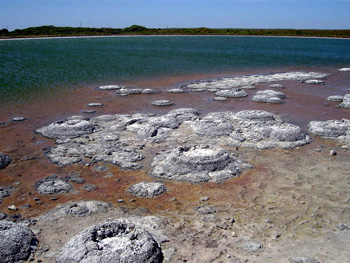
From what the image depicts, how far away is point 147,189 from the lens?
20.7 ft

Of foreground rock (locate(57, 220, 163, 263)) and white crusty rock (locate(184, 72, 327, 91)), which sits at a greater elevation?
white crusty rock (locate(184, 72, 327, 91))

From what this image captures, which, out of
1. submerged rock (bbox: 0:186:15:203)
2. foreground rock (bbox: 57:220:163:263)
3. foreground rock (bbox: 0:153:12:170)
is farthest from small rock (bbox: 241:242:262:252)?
foreground rock (bbox: 0:153:12:170)

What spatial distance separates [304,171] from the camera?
7.11m

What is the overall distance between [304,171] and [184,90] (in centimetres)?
977

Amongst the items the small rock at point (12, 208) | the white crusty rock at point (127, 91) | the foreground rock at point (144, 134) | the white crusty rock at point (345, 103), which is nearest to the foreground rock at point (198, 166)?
the foreground rock at point (144, 134)

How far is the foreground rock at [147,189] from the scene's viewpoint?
622 cm

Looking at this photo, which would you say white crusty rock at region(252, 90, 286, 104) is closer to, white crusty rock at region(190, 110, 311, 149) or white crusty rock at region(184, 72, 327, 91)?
white crusty rock at region(184, 72, 327, 91)

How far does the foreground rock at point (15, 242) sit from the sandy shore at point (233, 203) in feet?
0.58

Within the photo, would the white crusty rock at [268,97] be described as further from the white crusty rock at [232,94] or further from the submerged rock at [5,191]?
the submerged rock at [5,191]

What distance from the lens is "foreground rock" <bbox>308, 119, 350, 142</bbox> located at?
29.7ft

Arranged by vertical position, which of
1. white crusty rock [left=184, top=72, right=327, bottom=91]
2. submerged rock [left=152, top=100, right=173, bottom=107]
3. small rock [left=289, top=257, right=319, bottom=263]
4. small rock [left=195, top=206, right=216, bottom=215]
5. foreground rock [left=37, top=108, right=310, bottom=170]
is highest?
white crusty rock [left=184, top=72, right=327, bottom=91]

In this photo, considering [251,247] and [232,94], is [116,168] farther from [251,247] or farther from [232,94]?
[232,94]

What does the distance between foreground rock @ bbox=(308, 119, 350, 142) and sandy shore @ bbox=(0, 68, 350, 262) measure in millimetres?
485

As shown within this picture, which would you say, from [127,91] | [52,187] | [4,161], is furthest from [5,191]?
[127,91]
